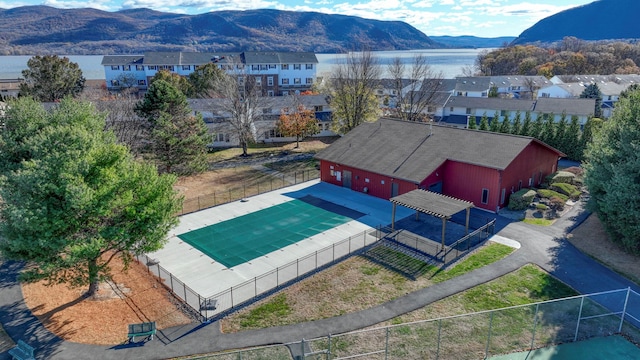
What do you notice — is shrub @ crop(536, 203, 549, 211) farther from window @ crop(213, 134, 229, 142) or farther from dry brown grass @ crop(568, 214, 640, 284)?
window @ crop(213, 134, 229, 142)

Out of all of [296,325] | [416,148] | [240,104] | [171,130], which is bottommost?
[296,325]

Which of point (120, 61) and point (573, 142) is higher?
point (120, 61)

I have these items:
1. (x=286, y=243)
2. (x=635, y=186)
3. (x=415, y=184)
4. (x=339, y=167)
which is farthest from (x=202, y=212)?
(x=635, y=186)

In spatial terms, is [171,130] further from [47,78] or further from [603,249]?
[47,78]

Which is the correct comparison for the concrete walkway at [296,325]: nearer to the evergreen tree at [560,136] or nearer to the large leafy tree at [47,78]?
the evergreen tree at [560,136]

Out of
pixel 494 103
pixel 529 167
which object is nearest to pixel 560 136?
pixel 529 167

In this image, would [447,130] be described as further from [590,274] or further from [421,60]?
[421,60]

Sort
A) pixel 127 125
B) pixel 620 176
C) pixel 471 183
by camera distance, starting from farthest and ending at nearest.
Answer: pixel 127 125 → pixel 471 183 → pixel 620 176
